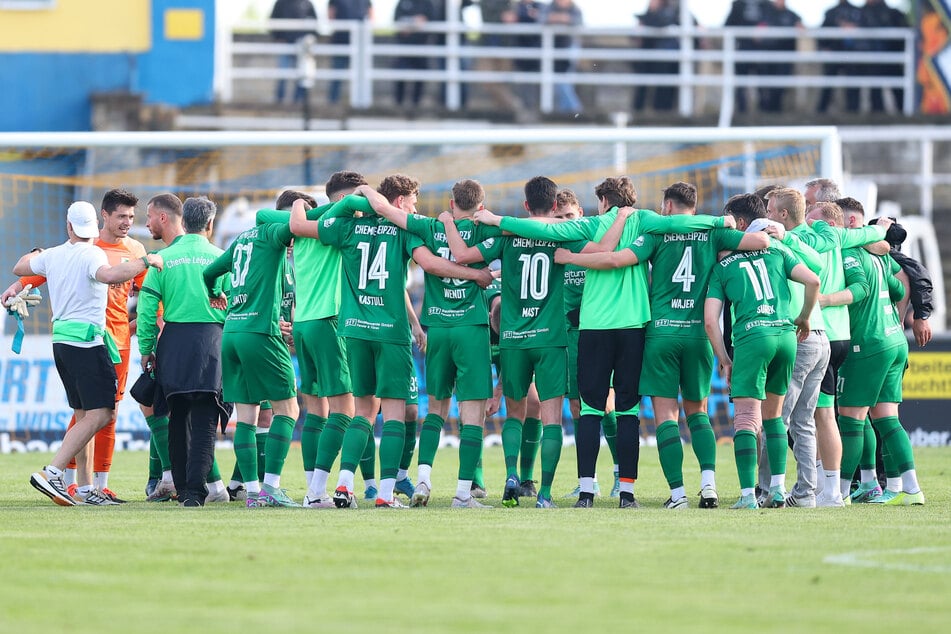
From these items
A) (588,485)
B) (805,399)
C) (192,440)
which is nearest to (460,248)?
(588,485)

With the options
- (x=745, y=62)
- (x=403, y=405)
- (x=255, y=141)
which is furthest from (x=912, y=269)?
(x=745, y=62)

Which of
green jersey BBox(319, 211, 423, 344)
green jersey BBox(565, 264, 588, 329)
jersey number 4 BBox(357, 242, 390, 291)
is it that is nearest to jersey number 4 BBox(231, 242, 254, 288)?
green jersey BBox(319, 211, 423, 344)

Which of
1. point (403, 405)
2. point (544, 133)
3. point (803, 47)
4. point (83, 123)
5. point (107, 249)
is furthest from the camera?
point (803, 47)

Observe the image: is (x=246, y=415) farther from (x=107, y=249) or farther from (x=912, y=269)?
(x=912, y=269)

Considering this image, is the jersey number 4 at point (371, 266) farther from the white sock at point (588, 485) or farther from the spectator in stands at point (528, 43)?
the spectator in stands at point (528, 43)

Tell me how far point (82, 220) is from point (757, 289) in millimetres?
4626

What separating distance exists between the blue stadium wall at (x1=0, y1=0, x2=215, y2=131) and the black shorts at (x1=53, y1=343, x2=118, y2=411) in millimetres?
15556

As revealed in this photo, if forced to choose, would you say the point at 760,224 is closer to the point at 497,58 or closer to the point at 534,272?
the point at 534,272

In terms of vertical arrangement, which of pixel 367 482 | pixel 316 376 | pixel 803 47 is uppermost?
pixel 803 47

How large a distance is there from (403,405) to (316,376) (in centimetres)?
74

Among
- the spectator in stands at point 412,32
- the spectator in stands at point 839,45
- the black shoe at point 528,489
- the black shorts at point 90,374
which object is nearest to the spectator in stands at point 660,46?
the spectator in stands at point 839,45

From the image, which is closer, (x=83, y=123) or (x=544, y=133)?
(x=544, y=133)

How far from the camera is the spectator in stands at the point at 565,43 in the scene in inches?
1037

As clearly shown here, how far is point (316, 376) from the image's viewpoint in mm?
10609
